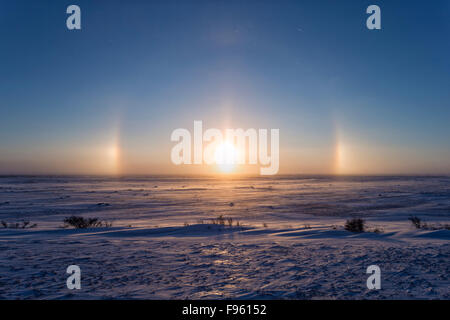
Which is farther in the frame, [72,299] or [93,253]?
[93,253]

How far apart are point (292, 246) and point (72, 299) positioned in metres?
5.55

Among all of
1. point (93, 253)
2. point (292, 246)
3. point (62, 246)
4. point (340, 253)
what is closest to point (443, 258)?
point (340, 253)

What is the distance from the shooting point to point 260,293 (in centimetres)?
471

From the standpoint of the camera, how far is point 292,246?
7.93 metres

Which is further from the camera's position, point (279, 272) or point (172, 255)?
point (172, 255)
